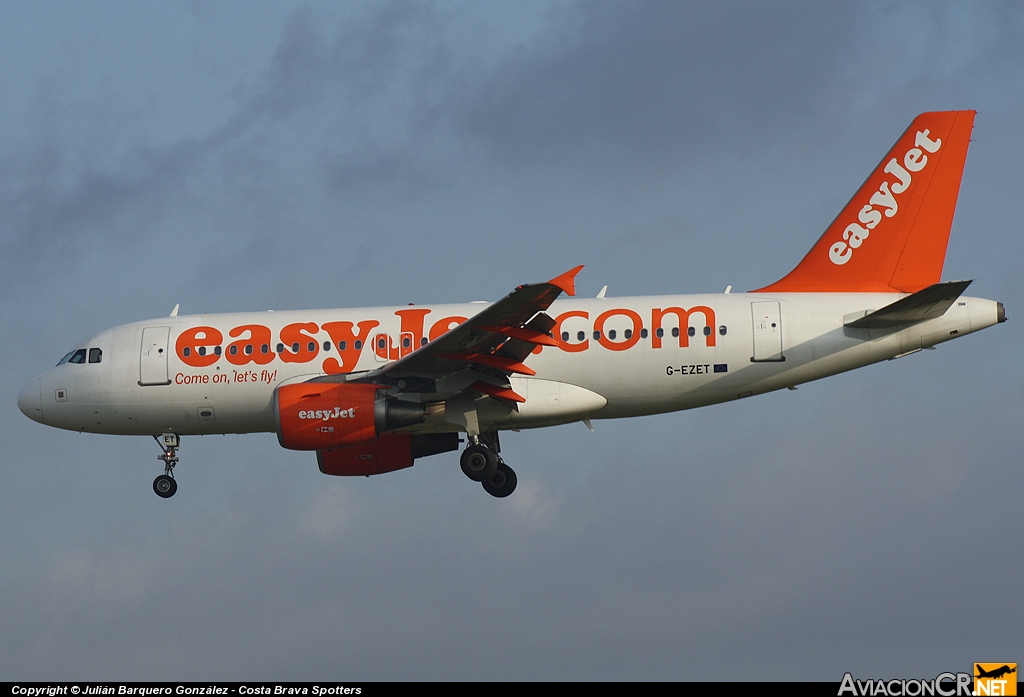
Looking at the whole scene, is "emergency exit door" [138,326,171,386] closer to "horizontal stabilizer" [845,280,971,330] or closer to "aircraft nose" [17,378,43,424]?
"aircraft nose" [17,378,43,424]

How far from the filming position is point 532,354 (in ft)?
115

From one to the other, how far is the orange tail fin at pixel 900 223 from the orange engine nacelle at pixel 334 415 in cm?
996

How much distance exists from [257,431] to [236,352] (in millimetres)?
2263

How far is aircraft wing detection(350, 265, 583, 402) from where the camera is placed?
1232 inches

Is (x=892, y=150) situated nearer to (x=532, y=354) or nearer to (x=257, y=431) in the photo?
(x=532, y=354)

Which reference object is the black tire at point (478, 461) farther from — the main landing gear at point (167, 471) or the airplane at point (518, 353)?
the main landing gear at point (167, 471)

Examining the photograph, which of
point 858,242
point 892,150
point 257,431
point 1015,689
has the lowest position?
point 1015,689

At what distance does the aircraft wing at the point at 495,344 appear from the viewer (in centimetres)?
3130

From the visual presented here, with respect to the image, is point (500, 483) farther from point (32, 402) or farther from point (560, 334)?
point (32, 402)

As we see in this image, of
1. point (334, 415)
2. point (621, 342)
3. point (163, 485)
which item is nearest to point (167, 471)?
point (163, 485)

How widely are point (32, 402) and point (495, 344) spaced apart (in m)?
13.3

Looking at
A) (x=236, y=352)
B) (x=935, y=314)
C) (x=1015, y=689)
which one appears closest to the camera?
(x=1015, y=689)

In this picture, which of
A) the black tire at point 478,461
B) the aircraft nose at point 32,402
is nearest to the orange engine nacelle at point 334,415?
the black tire at point 478,461

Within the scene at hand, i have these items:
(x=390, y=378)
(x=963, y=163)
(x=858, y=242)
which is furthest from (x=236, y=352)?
(x=963, y=163)
